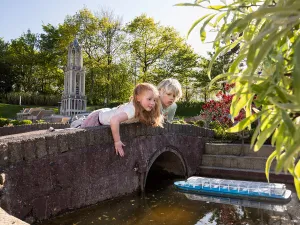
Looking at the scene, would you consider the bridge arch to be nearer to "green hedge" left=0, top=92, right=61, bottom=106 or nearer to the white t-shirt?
the white t-shirt

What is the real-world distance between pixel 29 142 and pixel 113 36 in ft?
105

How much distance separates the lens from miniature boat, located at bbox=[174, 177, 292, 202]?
592 cm

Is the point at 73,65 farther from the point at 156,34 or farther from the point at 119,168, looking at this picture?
the point at 119,168

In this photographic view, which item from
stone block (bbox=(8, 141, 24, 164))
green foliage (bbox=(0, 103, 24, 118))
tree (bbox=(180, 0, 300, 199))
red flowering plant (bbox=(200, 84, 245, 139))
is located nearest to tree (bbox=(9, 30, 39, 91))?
green foliage (bbox=(0, 103, 24, 118))

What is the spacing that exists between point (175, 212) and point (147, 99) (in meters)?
1.85

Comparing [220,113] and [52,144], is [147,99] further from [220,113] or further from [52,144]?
[220,113]

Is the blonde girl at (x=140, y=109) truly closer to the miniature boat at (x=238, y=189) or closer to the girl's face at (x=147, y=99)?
the girl's face at (x=147, y=99)

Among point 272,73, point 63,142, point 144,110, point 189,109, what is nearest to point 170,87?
point 144,110

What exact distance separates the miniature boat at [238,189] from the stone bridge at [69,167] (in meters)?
0.98

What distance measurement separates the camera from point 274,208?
546 cm

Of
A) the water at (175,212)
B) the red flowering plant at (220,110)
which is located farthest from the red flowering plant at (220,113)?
the water at (175,212)

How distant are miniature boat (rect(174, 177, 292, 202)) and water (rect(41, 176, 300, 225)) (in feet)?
0.67

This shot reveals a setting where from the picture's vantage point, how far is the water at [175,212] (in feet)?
14.8

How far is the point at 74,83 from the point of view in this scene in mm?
22484
